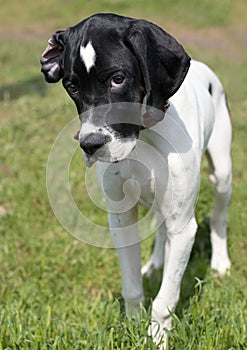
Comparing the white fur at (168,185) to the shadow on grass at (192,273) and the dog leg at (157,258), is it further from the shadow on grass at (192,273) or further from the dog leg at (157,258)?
the dog leg at (157,258)

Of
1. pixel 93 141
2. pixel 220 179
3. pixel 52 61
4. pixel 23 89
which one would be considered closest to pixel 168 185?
pixel 93 141

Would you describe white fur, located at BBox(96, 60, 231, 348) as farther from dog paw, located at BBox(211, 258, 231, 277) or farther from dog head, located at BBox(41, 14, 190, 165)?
dog paw, located at BBox(211, 258, 231, 277)

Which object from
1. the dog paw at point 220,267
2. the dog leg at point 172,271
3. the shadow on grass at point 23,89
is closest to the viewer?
the dog leg at point 172,271

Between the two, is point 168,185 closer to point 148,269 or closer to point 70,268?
→ point 148,269

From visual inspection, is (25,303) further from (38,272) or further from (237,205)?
(237,205)

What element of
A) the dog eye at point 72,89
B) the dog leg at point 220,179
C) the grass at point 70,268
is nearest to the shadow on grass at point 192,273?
the grass at point 70,268

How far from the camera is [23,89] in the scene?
9.55 m

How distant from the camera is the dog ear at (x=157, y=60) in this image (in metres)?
2.69

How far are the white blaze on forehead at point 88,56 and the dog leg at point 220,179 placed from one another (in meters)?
1.63

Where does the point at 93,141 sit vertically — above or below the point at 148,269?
above

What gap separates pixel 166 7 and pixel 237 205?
35.8ft

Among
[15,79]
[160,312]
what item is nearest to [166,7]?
[15,79]

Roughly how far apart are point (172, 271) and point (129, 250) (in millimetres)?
293

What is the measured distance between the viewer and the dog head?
2635 mm
